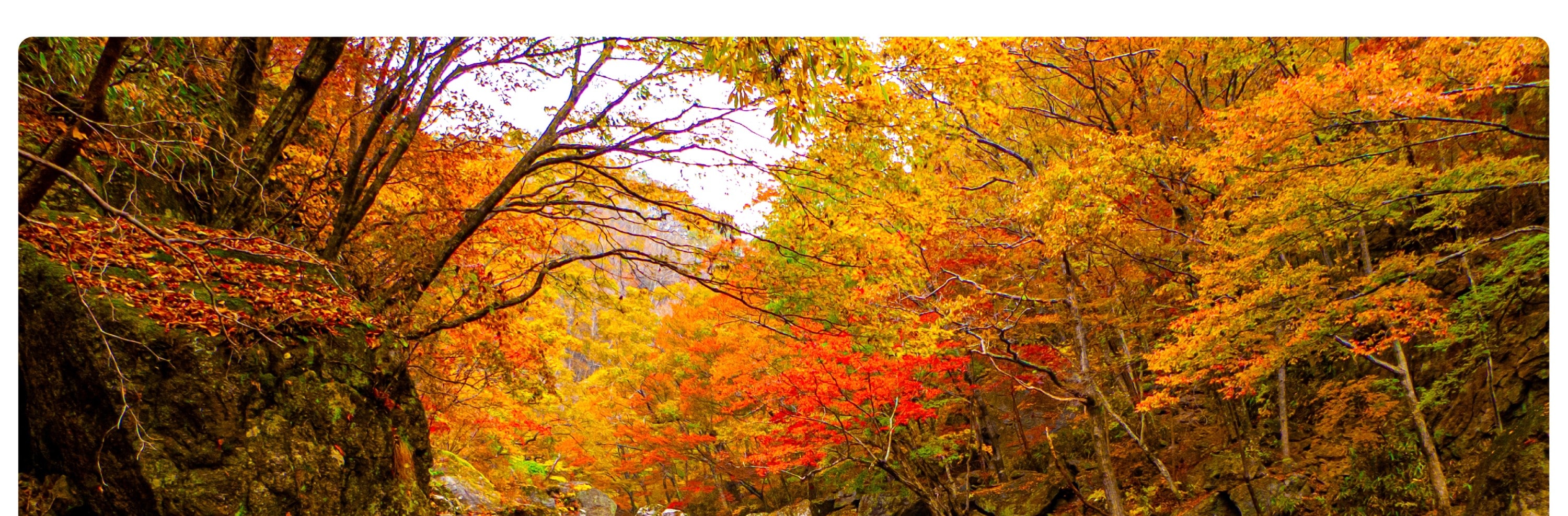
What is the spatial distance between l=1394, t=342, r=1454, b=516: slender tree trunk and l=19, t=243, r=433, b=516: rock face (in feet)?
28.2

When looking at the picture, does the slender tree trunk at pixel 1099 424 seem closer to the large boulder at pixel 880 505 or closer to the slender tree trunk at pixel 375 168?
the large boulder at pixel 880 505

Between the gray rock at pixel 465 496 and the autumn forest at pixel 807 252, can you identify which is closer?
the autumn forest at pixel 807 252

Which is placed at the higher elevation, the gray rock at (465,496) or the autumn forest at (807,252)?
the autumn forest at (807,252)

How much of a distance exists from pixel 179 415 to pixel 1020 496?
10331 mm

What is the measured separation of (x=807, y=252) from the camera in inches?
189

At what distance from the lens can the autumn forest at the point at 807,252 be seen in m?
3.23

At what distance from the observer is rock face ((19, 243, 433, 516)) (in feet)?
10.3

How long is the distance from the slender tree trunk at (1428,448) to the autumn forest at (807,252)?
0.07 m

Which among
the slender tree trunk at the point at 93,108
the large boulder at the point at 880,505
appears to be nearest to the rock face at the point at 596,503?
the large boulder at the point at 880,505

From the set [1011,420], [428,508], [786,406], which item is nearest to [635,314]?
[786,406]
